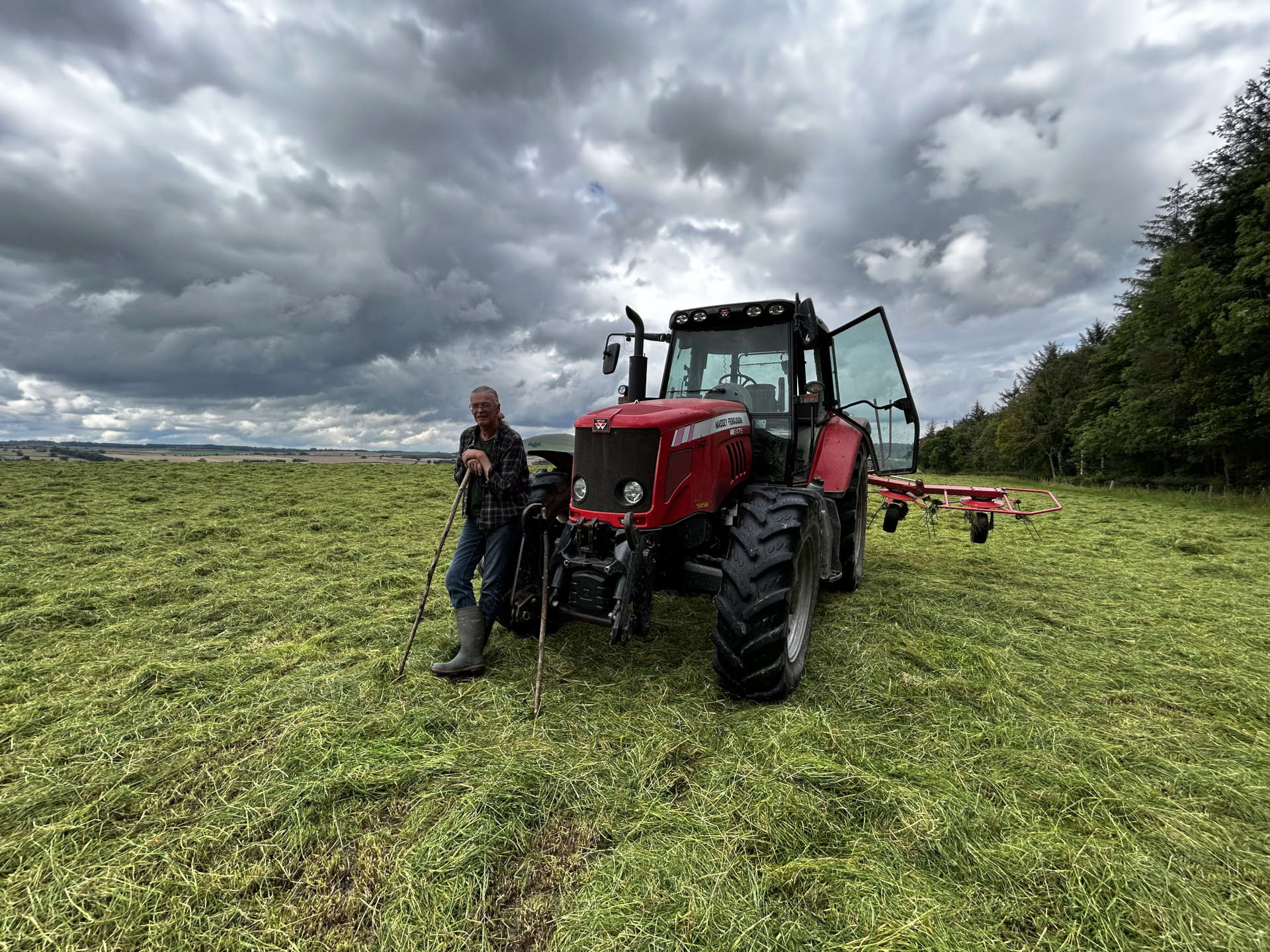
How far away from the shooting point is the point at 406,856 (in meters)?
1.95

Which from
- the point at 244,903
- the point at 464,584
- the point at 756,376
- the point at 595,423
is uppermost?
the point at 756,376

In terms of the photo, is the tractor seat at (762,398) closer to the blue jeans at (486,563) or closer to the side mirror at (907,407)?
the side mirror at (907,407)

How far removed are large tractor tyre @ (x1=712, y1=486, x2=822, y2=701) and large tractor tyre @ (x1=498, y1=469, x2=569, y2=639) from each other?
3.90ft

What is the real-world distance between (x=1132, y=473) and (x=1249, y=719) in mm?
32287

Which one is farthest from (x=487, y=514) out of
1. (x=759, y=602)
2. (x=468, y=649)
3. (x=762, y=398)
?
(x=762, y=398)

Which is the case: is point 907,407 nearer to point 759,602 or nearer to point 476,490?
point 759,602

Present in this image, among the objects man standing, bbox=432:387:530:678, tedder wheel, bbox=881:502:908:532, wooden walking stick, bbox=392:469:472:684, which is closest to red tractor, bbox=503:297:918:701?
man standing, bbox=432:387:530:678

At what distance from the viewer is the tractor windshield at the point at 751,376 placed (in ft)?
14.2

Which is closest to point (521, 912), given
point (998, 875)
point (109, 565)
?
point (998, 875)

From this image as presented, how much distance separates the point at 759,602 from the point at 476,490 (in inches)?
81.3

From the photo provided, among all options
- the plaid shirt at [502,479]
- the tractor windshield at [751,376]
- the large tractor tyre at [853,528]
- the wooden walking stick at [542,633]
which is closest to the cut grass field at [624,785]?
the wooden walking stick at [542,633]

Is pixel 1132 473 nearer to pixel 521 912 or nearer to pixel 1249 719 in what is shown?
pixel 1249 719

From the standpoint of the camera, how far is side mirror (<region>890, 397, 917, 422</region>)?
5.86 m

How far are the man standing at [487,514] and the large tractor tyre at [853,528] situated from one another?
9.45 ft
